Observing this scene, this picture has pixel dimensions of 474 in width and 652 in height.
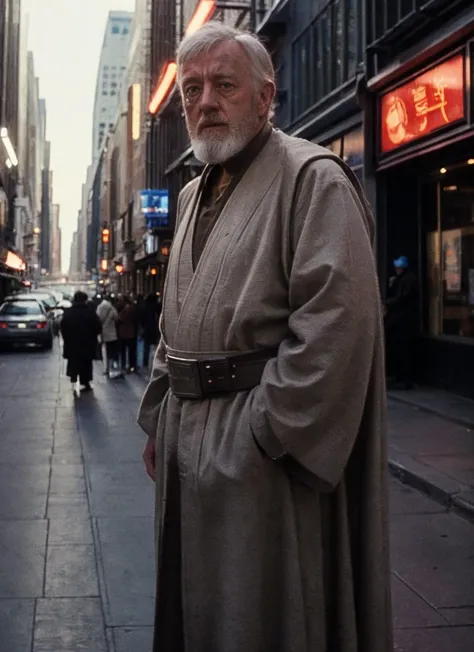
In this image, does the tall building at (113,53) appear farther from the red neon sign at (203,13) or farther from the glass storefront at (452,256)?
the glass storefront at (452,256)

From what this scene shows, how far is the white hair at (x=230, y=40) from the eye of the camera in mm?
2449

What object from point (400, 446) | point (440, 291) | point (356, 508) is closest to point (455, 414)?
point (400, 446)

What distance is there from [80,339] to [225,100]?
13.7 meters

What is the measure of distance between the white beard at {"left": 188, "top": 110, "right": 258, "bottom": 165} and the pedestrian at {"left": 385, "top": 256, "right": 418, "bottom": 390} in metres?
10.7

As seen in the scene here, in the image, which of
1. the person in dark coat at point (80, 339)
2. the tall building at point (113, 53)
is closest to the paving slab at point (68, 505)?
the person in dark coat at point (80, 339)

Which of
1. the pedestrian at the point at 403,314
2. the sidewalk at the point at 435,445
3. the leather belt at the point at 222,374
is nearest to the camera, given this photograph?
the leather belt at the point at 222,374

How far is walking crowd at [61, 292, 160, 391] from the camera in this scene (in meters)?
15.8

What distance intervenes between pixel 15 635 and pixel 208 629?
2155mm

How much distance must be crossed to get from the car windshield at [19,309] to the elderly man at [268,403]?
28.0 m

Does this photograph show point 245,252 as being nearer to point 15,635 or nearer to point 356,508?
point 356,508

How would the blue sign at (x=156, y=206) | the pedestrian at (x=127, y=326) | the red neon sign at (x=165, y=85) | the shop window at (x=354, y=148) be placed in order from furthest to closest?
the blue sign at (x=156, y=206), the red neon sign at (x=165, y=85), the pedestrian at (x=127, y=326), the shop window at (x=354, y=148)

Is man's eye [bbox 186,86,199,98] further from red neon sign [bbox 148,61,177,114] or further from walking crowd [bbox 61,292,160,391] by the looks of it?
red neon sign [bbox 148,61,177,114]

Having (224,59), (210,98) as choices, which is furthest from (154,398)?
(224,59)

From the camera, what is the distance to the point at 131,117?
231ft
